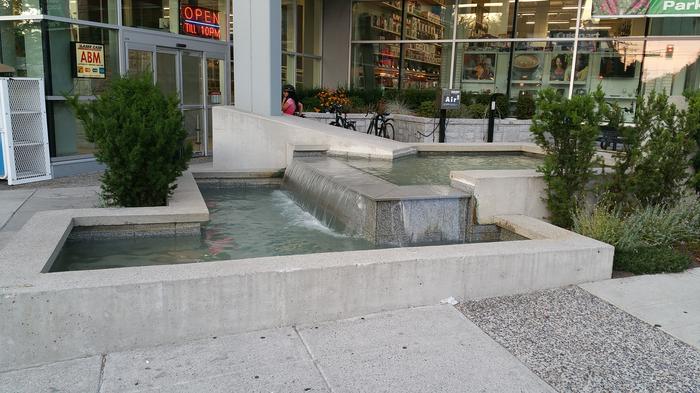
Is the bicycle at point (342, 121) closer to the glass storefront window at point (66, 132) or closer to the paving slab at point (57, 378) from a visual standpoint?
the glass storefront window at point (66, 132)

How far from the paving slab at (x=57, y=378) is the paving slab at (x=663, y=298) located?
13.8 ft

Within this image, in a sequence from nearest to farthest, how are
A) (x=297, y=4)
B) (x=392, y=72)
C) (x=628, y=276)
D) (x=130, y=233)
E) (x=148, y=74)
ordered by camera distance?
(x=628, y=276), (x=130, y=233), (x=148, y=74), (x=297, y=4), (x=392, y=72)

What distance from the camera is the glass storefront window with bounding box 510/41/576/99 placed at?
60.2 ft

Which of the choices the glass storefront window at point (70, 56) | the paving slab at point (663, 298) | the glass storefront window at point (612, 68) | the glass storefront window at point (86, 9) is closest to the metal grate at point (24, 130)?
the glass storefront window at point (70, 56)

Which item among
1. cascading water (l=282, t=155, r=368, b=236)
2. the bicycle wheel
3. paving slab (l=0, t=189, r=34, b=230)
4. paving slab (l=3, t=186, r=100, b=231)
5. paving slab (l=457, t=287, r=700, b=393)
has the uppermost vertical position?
the bicycle wheel

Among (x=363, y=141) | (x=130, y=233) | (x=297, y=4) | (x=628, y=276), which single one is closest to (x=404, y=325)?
(x=628, y=276)

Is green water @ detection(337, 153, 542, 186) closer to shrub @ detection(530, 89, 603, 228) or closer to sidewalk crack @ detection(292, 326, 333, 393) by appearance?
shrub @ detection(530, 89, 603, 228)

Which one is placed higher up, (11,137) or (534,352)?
(11,137)

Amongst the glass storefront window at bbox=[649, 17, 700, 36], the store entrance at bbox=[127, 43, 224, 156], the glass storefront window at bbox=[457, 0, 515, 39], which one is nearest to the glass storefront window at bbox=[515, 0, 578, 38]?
the glass storefront window at bbox=[457, 0, 515, 39]

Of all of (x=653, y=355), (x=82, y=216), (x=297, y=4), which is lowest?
(x=653, y=355)

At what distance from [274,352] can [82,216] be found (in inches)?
125

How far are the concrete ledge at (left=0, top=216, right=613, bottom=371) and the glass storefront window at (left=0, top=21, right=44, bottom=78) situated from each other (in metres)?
8.52

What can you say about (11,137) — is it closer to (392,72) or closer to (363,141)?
(363,141)

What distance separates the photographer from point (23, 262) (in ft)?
14.2
